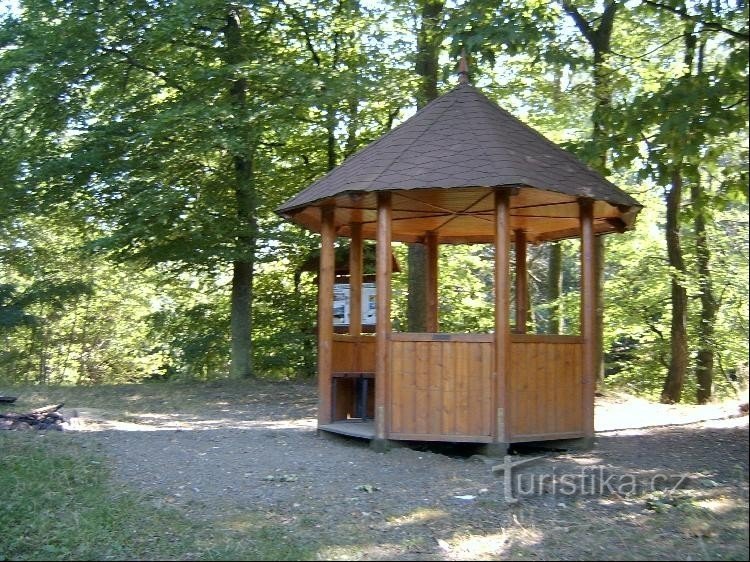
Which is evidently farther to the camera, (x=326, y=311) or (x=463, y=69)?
(x=463, y=69)

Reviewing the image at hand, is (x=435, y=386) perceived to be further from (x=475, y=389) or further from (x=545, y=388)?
(x=545, y=388)

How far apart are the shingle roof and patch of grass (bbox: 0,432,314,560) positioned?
4.15 meters

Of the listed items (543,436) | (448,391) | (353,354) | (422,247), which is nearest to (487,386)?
(448,391)

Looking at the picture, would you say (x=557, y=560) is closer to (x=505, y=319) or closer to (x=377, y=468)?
(x=377, y=468)

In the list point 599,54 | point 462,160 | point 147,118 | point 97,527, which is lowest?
point 97,527

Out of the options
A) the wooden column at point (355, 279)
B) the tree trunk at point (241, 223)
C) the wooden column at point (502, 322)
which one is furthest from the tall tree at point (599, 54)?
the tree trunk at point (241, 223)

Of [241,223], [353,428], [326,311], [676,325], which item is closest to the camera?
[353,428]

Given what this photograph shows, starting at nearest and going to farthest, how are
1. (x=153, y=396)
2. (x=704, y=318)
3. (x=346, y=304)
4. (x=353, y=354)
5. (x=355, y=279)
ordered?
(x=355, y=279) < (x=353, y=354) < (x=346, y=304) < (x=153, y=396) < (x=704, y=318)

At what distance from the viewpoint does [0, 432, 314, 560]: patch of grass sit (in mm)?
6289

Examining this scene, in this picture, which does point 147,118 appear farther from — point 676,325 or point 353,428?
point 676,325

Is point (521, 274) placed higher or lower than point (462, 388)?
higher

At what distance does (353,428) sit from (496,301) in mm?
2498

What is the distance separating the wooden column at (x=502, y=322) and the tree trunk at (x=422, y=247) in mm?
6042

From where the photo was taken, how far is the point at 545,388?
10.0m
